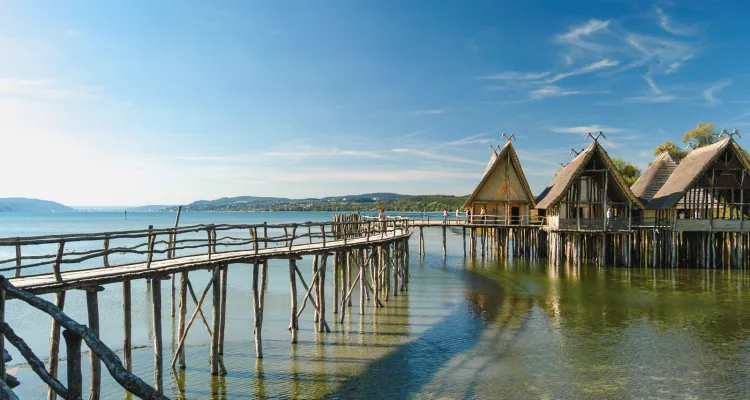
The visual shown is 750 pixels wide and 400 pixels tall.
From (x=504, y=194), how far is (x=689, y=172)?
442 inches

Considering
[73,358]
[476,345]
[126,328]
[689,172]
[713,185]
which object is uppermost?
[689,172]

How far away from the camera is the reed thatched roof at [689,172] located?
29.1 m

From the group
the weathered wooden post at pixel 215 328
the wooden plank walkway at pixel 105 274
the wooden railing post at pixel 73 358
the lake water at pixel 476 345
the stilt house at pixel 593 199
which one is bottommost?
the lake water at pixel 476 345

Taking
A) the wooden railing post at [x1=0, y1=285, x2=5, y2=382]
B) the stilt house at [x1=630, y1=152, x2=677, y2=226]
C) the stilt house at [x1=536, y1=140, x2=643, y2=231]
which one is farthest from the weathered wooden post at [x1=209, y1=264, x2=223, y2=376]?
the stilt house at [x1=630, y1=152, x2=677, y2=226]

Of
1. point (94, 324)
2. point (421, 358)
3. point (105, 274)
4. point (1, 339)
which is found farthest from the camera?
point (421, 358)

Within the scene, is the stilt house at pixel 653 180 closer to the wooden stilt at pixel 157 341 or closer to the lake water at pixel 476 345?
the lake water at pixel 476 345

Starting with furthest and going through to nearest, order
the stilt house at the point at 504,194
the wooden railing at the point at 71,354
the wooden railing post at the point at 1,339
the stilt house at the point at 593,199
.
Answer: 1. the stilt house at the point at 504,194
2. the stilt house at the point at 593,199
3. the wooden railing post at the point at 1,339
4. the wooden railing at the point at 71,354

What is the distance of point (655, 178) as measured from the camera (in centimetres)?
3659

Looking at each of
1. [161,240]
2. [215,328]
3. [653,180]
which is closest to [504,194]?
[653,180]

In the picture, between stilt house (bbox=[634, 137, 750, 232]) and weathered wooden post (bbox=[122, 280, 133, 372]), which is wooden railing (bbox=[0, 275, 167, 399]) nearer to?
weathered wooden post (bbox=[122, 280, 133, 372])

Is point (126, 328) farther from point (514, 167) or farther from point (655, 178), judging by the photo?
point (655, 178)

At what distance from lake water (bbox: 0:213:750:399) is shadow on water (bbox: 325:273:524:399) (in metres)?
0.04

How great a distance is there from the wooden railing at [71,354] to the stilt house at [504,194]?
31638mm

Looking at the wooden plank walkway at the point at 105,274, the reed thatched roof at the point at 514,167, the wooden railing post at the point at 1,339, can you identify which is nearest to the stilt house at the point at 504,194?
the reed thatched roof at the point at 514,167
